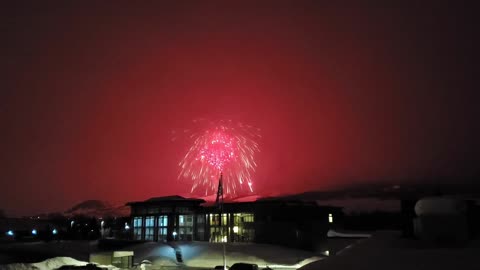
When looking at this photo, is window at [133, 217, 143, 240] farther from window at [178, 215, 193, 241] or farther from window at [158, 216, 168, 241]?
window at [178, 215, 193, 241]

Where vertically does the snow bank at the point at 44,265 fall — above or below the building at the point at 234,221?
below

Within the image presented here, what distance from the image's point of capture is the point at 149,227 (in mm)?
87812

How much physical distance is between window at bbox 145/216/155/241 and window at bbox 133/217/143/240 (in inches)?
63.9

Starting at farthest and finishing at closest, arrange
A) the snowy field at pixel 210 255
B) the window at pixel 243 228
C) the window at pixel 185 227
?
1. the window at pixel 185 227
2. the window at pixel 243 228
3. the snowy field at pixel 210 255

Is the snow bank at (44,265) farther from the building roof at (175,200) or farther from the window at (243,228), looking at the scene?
the building roof at (175,200)

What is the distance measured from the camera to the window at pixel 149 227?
87000mm

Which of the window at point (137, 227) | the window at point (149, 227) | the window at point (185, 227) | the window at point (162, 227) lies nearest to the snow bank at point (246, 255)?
the window at point (185, 227)

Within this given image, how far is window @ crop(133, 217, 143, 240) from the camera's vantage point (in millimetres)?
89062

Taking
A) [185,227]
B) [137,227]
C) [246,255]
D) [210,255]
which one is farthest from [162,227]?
[246,255]

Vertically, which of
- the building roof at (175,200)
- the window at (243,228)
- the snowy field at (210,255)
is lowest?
the snowy field at (210,255)

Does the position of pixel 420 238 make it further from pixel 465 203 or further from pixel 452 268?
pixel 452 268

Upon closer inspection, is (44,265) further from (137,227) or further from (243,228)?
(137,227)

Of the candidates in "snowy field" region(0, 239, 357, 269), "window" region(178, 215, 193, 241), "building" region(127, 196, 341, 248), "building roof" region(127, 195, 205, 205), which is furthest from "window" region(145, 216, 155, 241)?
"snowy field" region(0, 239, 357, 269)

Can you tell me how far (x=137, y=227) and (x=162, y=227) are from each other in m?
6.99
